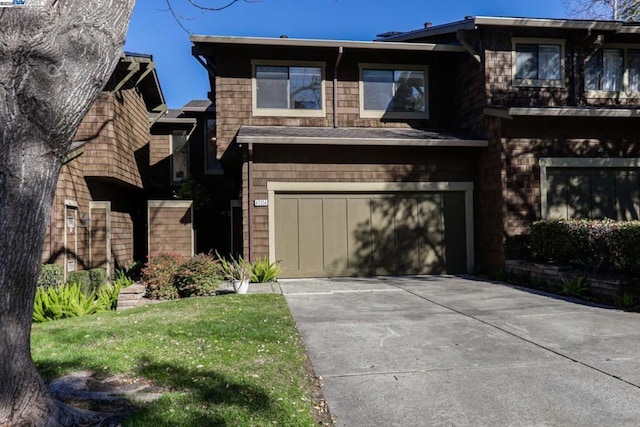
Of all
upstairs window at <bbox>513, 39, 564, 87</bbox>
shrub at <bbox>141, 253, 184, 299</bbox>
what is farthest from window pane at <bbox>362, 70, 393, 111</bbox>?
shrub at <bbox>141, 253, 184, 299</bbox>

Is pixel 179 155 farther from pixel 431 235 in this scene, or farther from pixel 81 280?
pixel 431 235

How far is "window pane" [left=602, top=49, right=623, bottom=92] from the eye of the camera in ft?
40.7

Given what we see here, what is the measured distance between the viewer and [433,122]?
43.4 feet

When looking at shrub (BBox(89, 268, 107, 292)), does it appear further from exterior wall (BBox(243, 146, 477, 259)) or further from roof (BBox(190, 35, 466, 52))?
roof (BBox(190, 35, 466, 52))

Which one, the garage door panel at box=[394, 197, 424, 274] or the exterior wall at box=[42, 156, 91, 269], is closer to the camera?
the exterior wall at box=[42, 156, 91, 269]

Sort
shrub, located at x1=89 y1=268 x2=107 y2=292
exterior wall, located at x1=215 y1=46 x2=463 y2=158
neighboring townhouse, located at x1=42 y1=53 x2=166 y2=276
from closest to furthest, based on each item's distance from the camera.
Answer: shrub, located at x1=89 y1=268 x2=107 y2=292 → neighboring townhouse, located at x1=42 y1=53 x2=166 y2=276 → exterior wall, located at x1=215 y1=46 x2=463 y2=158

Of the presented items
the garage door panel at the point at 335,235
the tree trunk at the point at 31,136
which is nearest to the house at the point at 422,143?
the garage door panel at the point at 335,235

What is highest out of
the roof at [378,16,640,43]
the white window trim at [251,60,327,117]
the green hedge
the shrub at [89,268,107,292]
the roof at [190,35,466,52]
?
the roof at [378,16,640,43]

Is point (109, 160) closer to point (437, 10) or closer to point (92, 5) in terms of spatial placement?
point (92, 5)

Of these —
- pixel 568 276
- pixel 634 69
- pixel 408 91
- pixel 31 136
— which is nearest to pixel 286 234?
pixel 408 91

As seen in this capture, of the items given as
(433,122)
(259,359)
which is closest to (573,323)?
(259,359)

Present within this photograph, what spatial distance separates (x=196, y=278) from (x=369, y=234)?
4.70 m

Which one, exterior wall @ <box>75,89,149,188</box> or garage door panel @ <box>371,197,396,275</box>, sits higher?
exterior wall @ <box>75,89,149,188</box>

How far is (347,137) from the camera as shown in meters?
11.2
